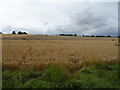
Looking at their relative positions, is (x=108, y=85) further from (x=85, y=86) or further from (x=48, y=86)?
(x=48, y=86)

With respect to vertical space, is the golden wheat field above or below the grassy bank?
above

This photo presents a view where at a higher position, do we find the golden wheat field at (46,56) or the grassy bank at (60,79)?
the golden wheat field at (46,56)

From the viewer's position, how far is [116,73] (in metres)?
8.09

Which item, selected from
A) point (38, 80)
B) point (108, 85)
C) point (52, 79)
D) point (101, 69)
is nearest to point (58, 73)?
point (52, 79)

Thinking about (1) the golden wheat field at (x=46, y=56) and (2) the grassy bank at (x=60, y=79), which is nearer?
(2) the grassy bank at (x=60, y=79)

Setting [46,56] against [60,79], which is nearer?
[60,79]

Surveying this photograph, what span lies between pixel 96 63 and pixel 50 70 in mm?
3463

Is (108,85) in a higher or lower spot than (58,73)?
lower

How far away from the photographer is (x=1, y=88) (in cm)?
648

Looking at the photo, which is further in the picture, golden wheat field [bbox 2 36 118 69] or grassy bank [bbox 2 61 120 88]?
golden wheat field [bbox 2 36 118 69]

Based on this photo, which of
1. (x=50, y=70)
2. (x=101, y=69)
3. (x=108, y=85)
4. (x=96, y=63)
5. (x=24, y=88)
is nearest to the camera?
(x=24, y=88)

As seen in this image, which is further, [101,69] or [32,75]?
[101,69]

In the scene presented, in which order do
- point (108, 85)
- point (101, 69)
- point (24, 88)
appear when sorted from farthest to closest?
point (101, 69), point (108, 85), point (24, 88)

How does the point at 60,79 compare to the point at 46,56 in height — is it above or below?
below
